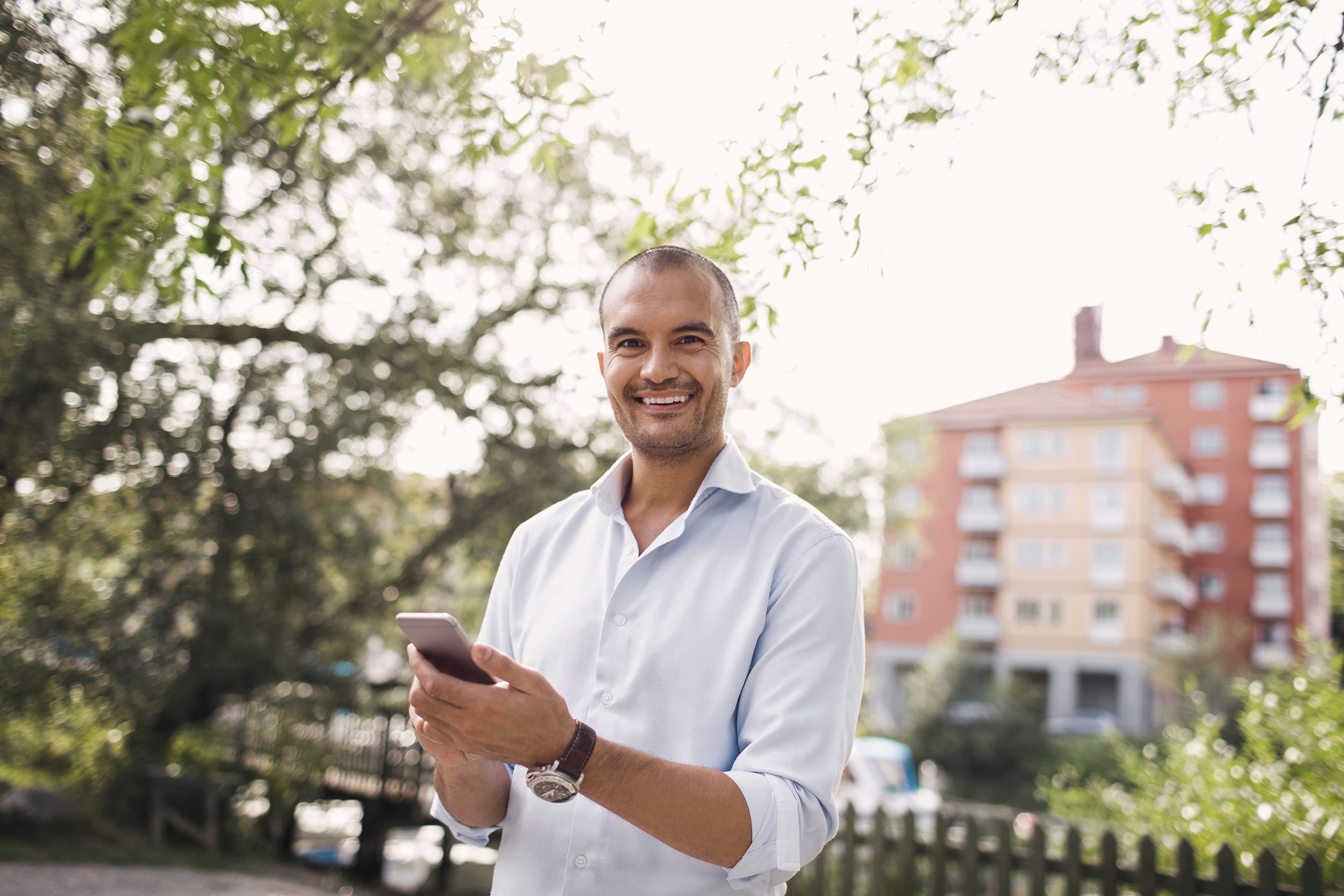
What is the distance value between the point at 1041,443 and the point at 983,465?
2.97 m

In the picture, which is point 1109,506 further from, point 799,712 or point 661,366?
point 799,712

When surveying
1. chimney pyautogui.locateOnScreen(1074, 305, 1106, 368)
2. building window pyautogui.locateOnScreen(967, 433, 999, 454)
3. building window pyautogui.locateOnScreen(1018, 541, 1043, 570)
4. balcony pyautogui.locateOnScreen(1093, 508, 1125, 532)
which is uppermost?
chimney pyautogui.locateOnScreen(1074, 305, 1106, 368)

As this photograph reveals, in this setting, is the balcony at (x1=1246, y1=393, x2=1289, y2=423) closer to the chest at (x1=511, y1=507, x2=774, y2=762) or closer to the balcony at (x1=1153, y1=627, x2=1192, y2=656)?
the balcony at (x1=1153, y1=627, x2=1192, y2=656)

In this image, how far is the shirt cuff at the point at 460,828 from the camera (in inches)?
83.1

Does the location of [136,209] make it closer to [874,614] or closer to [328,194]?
[328,194]

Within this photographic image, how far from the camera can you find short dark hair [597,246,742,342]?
2.12 m

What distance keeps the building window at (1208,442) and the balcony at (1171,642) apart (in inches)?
379

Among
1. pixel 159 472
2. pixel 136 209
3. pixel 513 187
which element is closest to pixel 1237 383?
pixel 513 187

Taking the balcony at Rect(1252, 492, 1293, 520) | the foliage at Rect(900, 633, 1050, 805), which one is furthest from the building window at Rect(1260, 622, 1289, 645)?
the foliage at Rect(900, 633, 1050, 805)

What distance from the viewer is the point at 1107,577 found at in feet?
151

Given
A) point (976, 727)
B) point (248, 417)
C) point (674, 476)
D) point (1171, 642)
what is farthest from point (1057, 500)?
point (674, 476)

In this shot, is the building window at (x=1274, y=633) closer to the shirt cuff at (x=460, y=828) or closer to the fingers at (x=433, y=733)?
the shirt cuff at (x=460, y=828)

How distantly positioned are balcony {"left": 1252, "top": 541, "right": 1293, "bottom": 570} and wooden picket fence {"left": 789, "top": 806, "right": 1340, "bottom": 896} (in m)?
51.7

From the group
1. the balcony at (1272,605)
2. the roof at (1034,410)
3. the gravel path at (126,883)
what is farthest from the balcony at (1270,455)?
the gravel path at (126,883)
